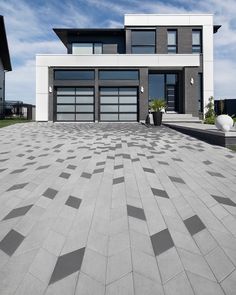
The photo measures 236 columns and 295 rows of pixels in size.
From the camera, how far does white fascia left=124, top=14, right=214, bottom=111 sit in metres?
24.2

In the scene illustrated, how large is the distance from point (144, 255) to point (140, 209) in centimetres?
105

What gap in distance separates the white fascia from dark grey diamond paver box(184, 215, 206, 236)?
76.8 ft

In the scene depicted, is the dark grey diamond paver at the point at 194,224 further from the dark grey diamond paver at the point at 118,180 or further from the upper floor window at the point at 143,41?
the upper floor window at the point at 143,41

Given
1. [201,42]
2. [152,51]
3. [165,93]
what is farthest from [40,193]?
[201,42]

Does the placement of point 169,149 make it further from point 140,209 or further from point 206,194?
point 140,209

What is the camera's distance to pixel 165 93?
24.3 metres

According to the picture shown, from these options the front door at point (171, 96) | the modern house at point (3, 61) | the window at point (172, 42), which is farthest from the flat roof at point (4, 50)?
the front door at point (171, 96)

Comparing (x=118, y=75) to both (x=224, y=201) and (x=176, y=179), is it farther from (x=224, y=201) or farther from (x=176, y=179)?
(x=224, y=201)

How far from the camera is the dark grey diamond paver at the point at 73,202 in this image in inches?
140

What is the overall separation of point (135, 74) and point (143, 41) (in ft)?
16.7

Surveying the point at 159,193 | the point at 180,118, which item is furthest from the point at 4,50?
the point at 159,193

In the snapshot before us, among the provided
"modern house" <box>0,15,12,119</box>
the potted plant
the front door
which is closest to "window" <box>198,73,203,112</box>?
the front door

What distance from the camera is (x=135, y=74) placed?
899 inches

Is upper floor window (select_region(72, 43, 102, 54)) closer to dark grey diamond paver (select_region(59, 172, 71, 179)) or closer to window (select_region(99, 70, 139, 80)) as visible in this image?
window (select_region(99, 70, 139, 80))
